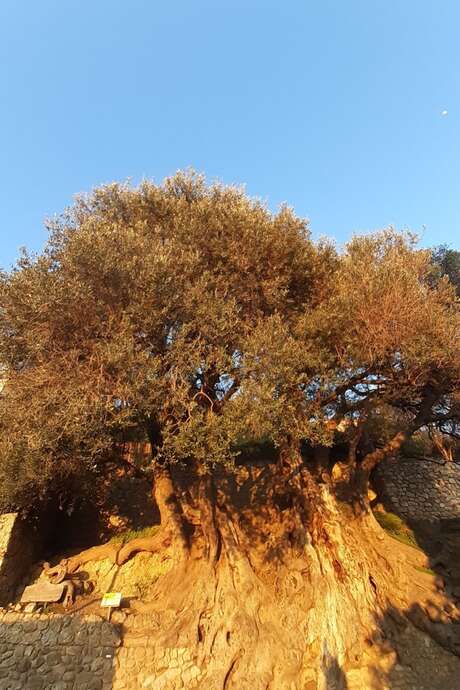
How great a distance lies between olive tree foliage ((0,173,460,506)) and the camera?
9398 millimetres

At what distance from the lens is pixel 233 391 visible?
36.1 ft

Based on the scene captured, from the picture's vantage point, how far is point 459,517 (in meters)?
15.3

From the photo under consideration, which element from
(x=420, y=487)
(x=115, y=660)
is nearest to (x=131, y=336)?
(x=115, y=660)

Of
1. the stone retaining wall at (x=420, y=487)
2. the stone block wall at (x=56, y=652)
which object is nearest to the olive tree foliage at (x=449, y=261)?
the stone retaining wall at (x=420, y=487)

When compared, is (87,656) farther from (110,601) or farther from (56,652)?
(110,601)

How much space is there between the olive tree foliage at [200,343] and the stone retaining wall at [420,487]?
448cm

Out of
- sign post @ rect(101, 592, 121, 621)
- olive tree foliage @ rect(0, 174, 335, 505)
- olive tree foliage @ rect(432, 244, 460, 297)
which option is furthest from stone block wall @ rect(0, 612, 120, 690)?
olive tree foliage @ rect(432, 244, 460, 297)

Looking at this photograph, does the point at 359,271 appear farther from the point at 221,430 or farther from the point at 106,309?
the point at 106,309

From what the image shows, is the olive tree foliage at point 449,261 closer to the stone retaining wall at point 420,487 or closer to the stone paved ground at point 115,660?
the stone retaining wall at point 420,487

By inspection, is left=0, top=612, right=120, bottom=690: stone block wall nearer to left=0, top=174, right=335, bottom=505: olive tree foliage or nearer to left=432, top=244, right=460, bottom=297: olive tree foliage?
left=0, top=174, right=335, bottom=505: olive tree foliage

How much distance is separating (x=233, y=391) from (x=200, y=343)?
1606 mm

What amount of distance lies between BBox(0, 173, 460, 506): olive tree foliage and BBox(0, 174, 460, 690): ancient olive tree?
0.17 ft

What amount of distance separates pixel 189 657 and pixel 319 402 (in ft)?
21.2

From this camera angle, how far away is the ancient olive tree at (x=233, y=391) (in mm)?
9312
